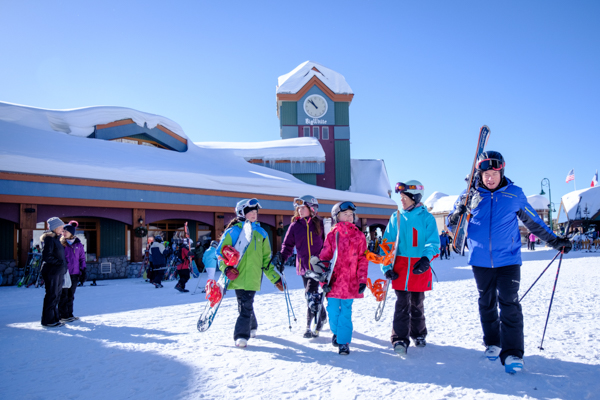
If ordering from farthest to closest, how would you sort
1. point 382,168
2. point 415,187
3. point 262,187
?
point 382,168 < point 262,187 < point 415,187

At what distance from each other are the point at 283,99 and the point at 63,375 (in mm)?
27705

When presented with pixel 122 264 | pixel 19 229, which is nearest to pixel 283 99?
pixel 122 264

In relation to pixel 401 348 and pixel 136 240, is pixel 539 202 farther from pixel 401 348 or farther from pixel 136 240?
pixel 401 348

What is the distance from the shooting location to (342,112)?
100.0 feet

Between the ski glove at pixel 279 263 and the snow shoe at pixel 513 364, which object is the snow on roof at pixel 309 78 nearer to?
the ski glove at pixel 279 263

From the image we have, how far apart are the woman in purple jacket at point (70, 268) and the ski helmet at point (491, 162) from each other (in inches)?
229

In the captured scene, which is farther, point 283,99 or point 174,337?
point 283,99

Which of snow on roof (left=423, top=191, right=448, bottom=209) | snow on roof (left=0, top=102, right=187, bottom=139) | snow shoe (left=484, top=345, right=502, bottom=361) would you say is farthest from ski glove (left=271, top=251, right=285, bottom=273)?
snow on roof (left=423, top=191, right=448, bottom=209)

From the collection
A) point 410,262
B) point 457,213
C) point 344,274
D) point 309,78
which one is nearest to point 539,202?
point 309,78

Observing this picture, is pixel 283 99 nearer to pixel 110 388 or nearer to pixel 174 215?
pixel 174 215

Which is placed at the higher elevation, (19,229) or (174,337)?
(19,229)

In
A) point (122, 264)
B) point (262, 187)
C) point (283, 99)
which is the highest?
point (283, 99)

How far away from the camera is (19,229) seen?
12.3m

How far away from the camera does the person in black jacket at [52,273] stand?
5488 millimetres
